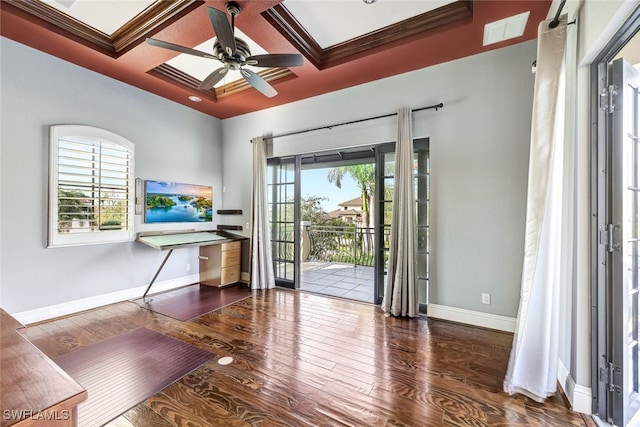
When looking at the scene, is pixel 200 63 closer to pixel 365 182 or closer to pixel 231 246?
pixel 231 246

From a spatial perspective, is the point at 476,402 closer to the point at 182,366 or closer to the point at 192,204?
the point at 182,366

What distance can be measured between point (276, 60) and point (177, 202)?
310 cm

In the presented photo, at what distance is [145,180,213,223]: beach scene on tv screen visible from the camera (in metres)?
4.12

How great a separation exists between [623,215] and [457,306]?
191cm

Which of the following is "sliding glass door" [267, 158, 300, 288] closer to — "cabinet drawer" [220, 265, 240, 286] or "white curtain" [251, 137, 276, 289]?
"white curtain" [251, 137, 276, 289]

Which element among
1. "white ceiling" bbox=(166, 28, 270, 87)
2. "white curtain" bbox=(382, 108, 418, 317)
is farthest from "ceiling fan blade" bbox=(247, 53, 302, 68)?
"white curtain" bbox=(382, 108, 418, 317)

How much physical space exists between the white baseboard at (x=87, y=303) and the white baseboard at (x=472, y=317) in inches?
159

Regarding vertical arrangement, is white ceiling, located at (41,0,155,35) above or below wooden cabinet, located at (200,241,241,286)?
above

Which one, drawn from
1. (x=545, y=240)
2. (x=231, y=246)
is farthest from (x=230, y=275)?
(x=545, y=240)

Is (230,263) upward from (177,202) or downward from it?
downward

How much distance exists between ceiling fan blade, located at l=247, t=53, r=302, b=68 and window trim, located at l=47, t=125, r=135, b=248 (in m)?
2.51

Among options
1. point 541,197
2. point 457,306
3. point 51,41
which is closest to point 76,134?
point 51,41

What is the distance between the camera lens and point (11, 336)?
3.90 feet

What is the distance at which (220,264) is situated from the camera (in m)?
4.53
